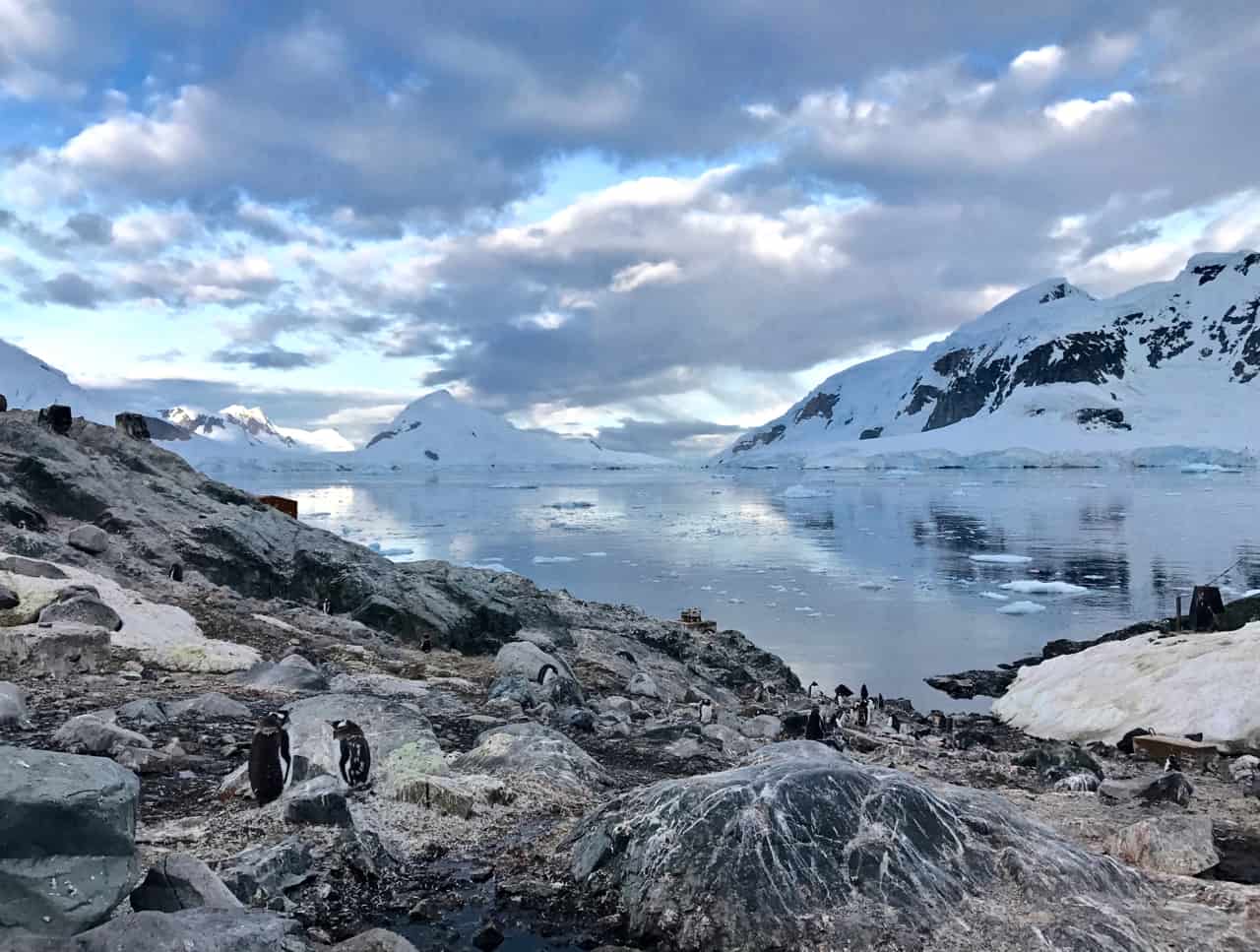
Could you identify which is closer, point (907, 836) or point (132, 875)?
point (132, 875)

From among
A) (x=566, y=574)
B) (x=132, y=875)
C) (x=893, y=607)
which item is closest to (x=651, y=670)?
(x=132, y=875)

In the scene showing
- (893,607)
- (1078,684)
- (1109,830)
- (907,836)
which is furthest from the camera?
(893,607)

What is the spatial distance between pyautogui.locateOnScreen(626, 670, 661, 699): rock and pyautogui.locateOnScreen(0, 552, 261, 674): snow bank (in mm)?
5668

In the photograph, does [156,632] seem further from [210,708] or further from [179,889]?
[179,889]

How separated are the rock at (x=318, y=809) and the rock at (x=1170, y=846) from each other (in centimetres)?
466

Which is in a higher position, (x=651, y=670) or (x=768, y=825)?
(x=768, y=825)

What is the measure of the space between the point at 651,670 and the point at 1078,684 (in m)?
7.55

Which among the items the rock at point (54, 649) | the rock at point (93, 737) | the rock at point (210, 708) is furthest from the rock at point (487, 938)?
the rock at point (54, 649)

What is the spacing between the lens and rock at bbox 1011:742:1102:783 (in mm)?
9086

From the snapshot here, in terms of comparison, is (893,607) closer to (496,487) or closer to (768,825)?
Answer: (768,825)

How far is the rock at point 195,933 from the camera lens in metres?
3.20

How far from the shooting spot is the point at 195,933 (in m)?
3.35

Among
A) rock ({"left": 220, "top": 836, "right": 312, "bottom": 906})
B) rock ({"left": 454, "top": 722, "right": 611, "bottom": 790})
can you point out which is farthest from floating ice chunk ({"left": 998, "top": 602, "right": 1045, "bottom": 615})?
rock ({"left": 220, "top": 836, "right": 312, "bottom": 906})

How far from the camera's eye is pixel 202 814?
5281 mm
